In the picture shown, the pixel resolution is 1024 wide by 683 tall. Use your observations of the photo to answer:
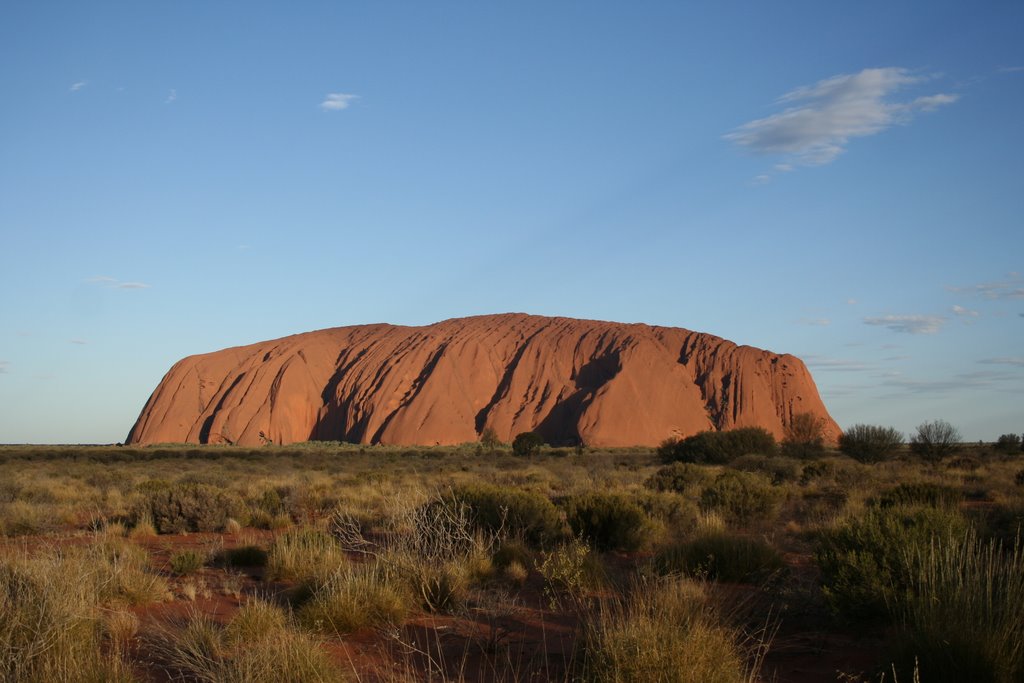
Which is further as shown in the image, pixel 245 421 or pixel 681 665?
pixel 245 421

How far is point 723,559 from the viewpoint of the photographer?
8.18m

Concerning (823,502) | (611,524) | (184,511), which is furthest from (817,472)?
(184,511)

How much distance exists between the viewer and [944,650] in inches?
171

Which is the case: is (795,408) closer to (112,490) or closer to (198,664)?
(112,490)

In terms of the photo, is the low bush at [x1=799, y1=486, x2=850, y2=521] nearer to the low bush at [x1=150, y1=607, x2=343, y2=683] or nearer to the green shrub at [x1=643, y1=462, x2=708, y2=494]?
the green shrub at [x1=643, y1=462, x2=708, y2=494]

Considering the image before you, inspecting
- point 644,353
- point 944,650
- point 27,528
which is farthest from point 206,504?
point 644,353

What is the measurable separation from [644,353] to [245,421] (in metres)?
36.7

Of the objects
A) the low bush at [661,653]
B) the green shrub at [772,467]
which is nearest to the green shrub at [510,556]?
the low bush at [661,653]

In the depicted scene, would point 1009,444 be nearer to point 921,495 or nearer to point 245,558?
point 921,495

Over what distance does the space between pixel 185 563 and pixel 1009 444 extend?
1522 inches

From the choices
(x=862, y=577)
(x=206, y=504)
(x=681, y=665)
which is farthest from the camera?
(x=206, y=504)

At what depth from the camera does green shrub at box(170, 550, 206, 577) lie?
9047 millimetres

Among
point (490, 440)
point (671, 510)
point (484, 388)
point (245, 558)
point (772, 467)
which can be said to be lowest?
point (490, 440)

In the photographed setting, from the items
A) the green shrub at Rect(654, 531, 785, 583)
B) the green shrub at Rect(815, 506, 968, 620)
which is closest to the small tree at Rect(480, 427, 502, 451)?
the green shrub at Rect(654, 531, 785, 583)
